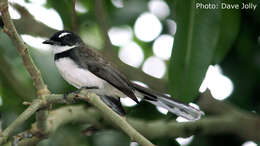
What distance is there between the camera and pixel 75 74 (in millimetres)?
3441

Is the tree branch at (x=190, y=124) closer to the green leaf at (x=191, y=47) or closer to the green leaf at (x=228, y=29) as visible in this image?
the green leaf at (x=191, y=47)

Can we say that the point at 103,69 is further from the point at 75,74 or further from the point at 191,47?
the point at 191,47

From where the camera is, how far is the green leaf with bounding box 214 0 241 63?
3680 mm

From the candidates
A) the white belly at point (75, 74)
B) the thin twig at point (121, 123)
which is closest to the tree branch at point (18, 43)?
the thin twig at point (121, 123)

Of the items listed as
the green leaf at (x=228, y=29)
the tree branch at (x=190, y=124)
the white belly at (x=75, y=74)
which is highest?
the green leaf at (x=228, y=29)

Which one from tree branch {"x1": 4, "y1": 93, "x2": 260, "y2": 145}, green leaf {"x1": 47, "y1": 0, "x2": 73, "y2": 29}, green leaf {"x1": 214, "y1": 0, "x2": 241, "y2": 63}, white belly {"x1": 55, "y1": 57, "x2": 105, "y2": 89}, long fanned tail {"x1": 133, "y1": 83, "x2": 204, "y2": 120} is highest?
green leaf {"x1": 47, "y1": 0, "x2": 73, "y2": 29}

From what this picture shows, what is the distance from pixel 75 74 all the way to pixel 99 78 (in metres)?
0.22

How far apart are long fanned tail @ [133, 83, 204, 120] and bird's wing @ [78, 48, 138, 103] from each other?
135 mm

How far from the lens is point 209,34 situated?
328 cm

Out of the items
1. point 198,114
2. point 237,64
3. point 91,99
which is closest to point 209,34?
point 198,114

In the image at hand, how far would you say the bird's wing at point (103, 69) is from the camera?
341cm

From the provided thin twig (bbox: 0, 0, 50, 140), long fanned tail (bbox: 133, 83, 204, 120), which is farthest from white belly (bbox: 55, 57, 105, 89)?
thin twig (bbox: 0, 0, 50, 140)

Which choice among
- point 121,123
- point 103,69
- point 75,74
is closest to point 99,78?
point 103,69

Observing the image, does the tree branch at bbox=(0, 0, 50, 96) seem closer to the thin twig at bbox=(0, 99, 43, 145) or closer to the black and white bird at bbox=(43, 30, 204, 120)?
the thin twig at bbox=(0, 99, 43, 145)
